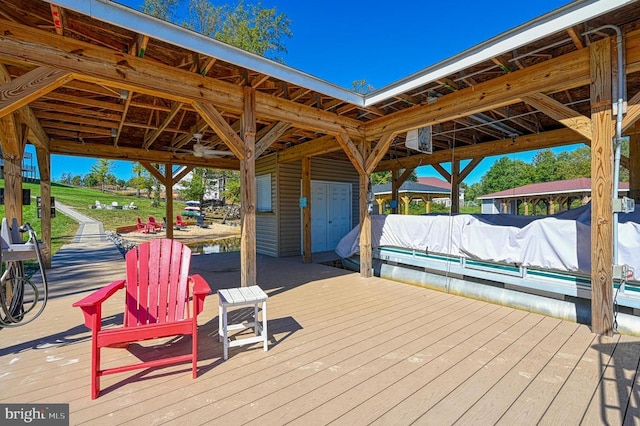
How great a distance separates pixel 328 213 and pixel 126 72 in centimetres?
608

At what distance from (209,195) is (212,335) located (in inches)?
1349

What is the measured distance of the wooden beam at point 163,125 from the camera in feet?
14.1

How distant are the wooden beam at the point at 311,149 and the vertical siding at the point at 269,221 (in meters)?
0.50

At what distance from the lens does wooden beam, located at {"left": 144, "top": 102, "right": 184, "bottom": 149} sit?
4.29 metres

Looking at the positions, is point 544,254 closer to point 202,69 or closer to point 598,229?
point 598,229

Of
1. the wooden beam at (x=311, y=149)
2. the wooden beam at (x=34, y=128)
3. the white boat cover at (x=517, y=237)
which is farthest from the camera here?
the wooden beam at (x=311, y=149)

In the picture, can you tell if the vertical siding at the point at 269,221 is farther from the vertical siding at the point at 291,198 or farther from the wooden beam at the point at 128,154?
the wooden beam at the point at 128,154

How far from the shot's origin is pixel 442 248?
15.7 ft

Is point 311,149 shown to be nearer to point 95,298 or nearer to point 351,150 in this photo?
point 351,150

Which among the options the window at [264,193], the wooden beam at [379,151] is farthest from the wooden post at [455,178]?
the window at [264,193]

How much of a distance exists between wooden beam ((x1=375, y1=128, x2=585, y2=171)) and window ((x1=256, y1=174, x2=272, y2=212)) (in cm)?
336

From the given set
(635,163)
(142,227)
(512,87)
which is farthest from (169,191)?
(142,227)

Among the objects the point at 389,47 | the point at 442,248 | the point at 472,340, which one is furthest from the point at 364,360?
the point at 389,47

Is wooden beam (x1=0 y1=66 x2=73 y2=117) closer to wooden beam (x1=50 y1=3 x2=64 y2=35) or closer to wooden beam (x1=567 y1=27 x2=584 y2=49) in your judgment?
wooden beam (x1=50 y1=3 x2=64 y2=35)
